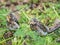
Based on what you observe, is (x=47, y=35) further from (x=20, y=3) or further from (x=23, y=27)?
(x=20, y=3)

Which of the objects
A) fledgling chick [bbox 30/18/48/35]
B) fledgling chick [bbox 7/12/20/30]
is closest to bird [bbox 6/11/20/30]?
fledgling chick [bbox 7/12/20/30]

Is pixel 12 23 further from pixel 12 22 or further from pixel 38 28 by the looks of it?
pixel 38 28

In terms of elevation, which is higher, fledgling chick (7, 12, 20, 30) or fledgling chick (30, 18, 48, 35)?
fledgling chick (30, 18, 48, 35)

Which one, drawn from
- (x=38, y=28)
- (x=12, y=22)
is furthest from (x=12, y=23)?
(x=38, y=28)

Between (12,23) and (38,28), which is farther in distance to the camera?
(12,23)

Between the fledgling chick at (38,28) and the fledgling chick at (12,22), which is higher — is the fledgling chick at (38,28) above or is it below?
above

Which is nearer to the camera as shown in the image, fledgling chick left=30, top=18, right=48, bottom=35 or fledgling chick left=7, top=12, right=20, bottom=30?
fledgling chick left=30, top=18, right=48, bottom=35

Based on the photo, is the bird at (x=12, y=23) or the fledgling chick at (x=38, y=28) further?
the bird at (x=12, y=23)

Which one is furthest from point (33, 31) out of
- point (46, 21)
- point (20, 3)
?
point (20, 3)

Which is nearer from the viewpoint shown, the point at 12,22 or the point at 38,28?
the point at 38,28

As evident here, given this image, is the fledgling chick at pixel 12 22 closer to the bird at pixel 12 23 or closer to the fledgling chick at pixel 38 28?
the bird at pixel 12 23

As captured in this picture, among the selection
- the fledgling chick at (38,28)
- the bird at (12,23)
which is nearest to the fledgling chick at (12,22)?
the bird at (12,23)

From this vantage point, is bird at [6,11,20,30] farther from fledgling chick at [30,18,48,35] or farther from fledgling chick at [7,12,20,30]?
fledgling chick at [30,18,48,35]
